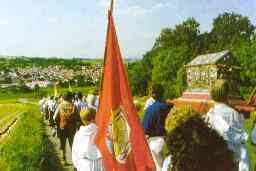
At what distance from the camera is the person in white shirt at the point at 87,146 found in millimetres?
6812

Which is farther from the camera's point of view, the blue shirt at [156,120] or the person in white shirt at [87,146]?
the person in white shirt at [87,146]

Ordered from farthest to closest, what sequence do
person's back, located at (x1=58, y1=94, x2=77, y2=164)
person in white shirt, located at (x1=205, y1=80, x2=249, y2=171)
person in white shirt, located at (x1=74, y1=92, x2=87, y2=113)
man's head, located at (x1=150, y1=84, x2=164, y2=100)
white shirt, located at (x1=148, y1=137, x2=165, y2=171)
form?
person in white shirt, located at (x1=74, y1=92, x2=87, y2=113) < person's back, located at (x1=58, y1=94, x2=77, y2=164) < man's head, located at (x1=150, y1=84, x2=164, y2=100) < white shirt, located at (x1=148, y1=137, x2=165, y2=171) < person in white shirt, located at (x1=205, y1=80, x2=249, y2=171)

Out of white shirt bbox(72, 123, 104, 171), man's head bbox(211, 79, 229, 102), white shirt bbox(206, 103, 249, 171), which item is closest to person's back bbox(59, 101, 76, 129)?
white shirt bbox(72, 123, 104, 171)

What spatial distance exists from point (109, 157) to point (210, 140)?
150 inches

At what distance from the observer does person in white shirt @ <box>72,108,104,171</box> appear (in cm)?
681

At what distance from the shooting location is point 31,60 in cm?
11469

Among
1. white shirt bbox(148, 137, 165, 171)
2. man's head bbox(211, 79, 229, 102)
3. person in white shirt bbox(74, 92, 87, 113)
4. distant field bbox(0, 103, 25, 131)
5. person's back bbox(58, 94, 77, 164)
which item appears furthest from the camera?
distant field bbox(0, 103, 25, 131)

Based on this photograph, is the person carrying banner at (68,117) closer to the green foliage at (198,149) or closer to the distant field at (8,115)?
the green foliage at (198,149)

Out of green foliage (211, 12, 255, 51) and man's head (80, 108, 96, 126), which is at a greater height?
green foliage (211, 12, 255, 51)

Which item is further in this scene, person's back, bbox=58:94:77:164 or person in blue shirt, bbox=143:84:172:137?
person's back, bbox=58:94:77:164

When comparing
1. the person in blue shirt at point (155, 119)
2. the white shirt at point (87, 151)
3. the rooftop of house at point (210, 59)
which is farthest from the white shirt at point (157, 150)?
the rooftop of house at point (210, 59)

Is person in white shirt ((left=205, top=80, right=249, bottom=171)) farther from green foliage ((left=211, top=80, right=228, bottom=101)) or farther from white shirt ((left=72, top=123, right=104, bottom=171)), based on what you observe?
white shirt ((left=72, top=123, right=104, bottom=171))

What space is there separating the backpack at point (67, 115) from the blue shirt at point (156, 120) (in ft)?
18.2

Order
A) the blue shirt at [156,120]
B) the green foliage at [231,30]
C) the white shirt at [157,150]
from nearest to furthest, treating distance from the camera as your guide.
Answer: the white shirt at [157,150] → the blue shirt at [156,120] → the green foliage at [231,30]
